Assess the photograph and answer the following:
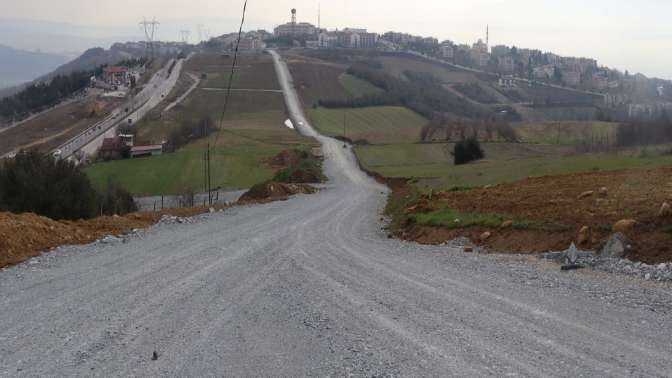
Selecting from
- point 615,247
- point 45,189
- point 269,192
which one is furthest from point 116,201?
point 615,247

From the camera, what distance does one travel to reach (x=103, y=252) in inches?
596

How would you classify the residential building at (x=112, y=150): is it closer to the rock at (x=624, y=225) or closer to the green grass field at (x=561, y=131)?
the green grass field at (x=561, y=131)

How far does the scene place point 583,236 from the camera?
12.5 m

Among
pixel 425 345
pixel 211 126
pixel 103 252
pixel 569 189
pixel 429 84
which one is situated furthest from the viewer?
pixel 429 84

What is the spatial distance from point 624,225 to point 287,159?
7168cm

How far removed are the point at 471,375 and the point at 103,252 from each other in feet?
36.3

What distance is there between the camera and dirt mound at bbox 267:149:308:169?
264ft

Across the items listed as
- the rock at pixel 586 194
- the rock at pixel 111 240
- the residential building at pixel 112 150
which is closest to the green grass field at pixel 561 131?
the residential building at pixel 112 150

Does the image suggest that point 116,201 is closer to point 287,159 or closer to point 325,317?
point 287,159

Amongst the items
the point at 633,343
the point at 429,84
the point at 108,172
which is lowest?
the point at 108,172

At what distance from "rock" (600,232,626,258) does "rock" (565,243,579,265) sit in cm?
45

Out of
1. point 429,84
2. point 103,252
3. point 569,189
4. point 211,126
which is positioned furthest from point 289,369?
point 429,84

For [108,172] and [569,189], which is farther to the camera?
[108,172]

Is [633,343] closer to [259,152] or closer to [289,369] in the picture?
[289,369]
